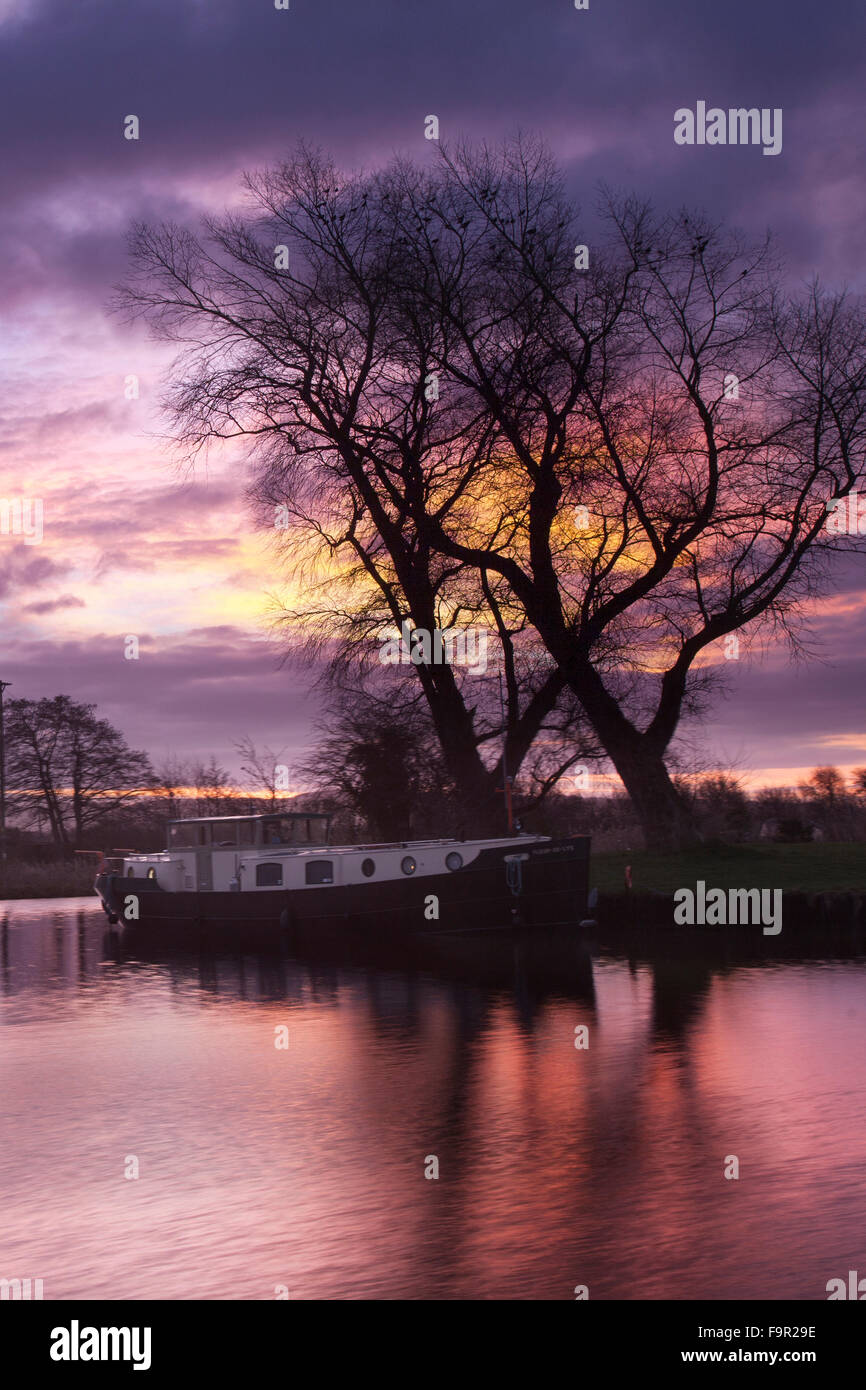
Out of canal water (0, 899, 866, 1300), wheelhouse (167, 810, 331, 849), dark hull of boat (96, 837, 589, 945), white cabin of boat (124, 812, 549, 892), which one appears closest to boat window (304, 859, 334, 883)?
white cabin of boat (124, 812, 549, 892)

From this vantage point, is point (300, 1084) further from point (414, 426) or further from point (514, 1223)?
point (414, 426)

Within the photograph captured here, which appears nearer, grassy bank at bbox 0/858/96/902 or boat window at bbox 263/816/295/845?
boat window at bbox 263/816/295/845

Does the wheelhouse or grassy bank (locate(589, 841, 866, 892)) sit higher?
the wheelhouse

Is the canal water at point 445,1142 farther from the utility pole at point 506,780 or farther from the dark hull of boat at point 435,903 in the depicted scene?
the utility pole at point 506,780

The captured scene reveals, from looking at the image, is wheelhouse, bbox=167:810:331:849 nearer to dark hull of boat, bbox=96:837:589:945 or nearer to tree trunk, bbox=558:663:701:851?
dark hull of boat, bbox=96:837:589:945

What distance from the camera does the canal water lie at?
32.8 ft

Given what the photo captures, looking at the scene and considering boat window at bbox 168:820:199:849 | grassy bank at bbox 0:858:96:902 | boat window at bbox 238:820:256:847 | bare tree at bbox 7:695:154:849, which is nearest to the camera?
boat window at bbox 238:820:256:847

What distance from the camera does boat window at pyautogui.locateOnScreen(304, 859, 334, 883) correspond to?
1544 inches

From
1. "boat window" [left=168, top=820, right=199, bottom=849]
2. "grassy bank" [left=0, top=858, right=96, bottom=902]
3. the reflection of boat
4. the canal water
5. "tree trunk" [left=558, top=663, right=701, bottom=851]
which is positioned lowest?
"grassy bank" [left=0, top=858, right=96, bottom=902]

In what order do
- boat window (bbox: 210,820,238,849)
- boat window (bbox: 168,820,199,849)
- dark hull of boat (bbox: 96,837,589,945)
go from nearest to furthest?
dark hull of boat (bbox: 96,837,589,945) < boat window (bbox: 210,820,238,849) < boat window (bbox: 168,820,199,849)

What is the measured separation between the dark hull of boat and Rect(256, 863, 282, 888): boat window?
1.36 feet

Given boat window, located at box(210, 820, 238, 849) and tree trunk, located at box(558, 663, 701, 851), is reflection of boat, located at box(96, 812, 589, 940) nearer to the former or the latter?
boat window, located at box(210, 820, 238, 849)

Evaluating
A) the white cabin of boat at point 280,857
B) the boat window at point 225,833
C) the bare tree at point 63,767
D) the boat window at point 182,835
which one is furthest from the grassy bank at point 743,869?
the bare tree at point 63,767
